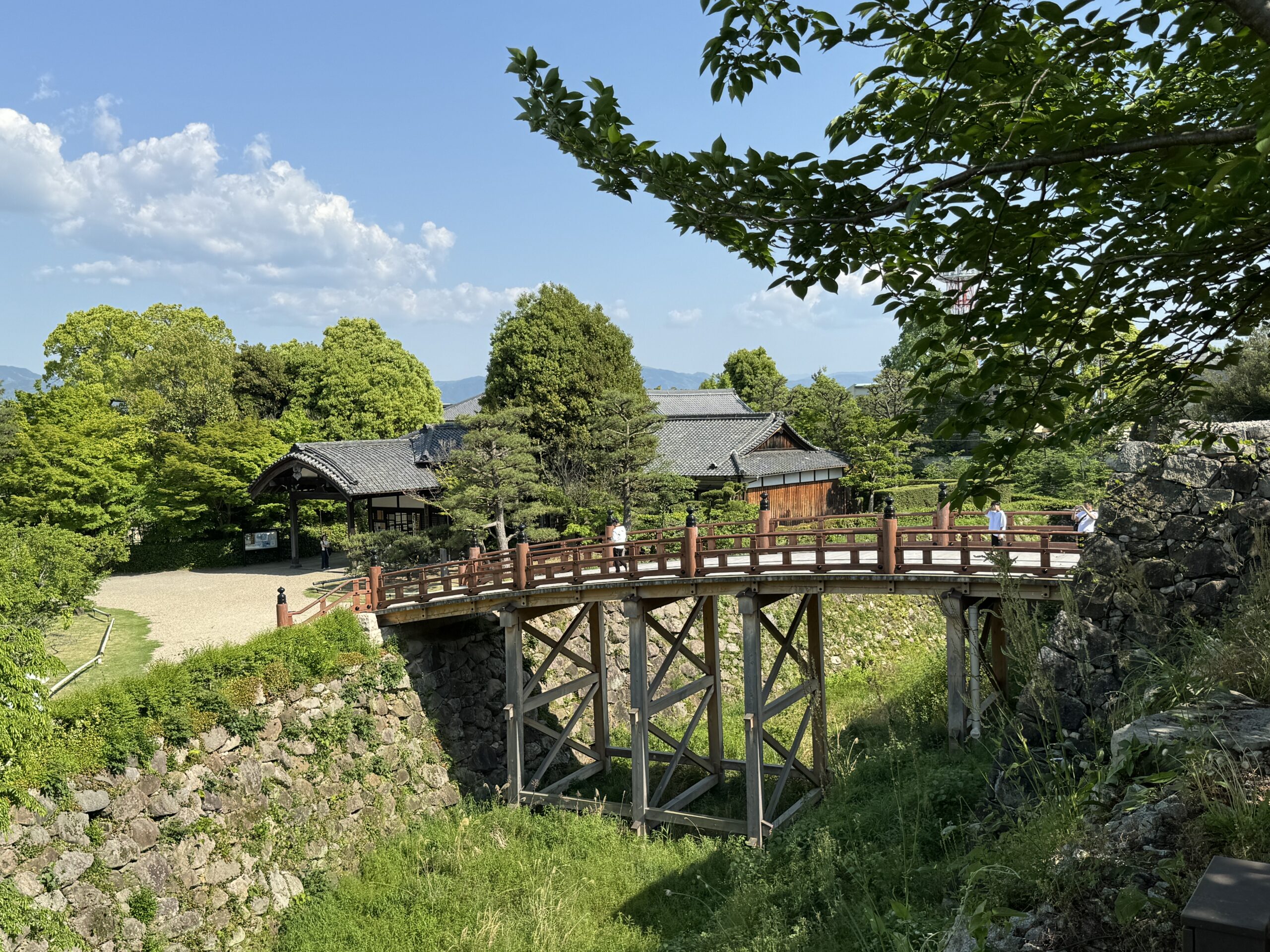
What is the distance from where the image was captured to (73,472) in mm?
24531

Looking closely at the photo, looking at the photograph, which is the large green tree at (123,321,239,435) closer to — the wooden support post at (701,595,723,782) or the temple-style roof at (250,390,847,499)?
the temple-style roof at (250,390,847,499)

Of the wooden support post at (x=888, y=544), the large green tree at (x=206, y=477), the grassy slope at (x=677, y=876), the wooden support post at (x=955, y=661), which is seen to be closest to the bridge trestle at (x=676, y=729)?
the grassy slope at (x=677, y=876)

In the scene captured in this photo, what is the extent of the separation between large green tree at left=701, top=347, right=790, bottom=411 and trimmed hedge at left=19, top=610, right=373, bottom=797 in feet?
122

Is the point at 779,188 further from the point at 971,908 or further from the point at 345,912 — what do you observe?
the point at 345,912

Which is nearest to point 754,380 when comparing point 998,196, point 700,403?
point 700,403

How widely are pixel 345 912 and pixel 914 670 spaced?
14.0 metres

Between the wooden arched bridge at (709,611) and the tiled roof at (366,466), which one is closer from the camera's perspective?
the wooden arched bridge at (709,611)

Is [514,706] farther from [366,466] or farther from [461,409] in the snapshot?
[461,409]

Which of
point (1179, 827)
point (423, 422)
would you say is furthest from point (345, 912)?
point (423, 422)

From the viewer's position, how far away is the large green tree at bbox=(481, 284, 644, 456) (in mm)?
25938

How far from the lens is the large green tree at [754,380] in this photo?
50719 mm

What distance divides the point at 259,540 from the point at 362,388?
11.0m

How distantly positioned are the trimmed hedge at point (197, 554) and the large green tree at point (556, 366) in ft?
24.5

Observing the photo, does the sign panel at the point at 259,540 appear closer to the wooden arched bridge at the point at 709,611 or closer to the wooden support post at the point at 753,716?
the wooden arched bridge at the point at 709,611
